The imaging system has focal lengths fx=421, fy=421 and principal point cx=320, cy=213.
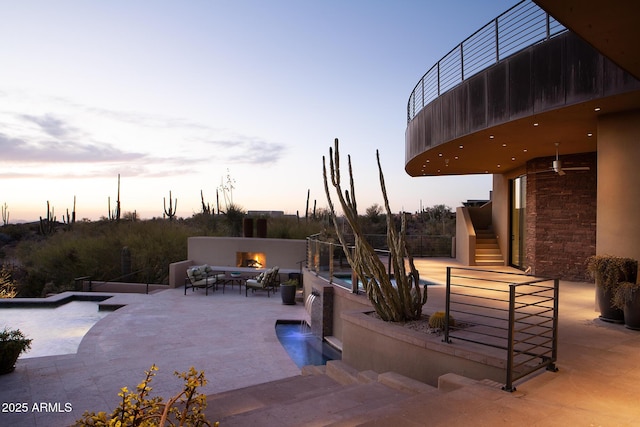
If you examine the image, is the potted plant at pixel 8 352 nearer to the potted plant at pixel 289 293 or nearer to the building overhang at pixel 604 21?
the potted plant at pixel 289 293

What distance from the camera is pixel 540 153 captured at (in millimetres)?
11461

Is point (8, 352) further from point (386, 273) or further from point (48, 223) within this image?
point (48, 223)

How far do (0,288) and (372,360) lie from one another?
50.6 ft

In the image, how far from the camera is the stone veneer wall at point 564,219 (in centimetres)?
1122

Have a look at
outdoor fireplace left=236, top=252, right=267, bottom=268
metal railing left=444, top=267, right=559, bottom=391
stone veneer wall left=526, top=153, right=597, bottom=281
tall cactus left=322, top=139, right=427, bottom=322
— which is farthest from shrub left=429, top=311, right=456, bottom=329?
outdoor fireplace left=236, top=252, right=267, bottom=268

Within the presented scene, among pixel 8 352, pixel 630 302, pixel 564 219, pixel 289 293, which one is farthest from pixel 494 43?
pixel 8 352

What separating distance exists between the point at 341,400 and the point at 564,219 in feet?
32.3

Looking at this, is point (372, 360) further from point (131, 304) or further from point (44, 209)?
point (44, 209)

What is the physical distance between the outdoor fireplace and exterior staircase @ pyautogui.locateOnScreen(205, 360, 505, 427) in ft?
37.1

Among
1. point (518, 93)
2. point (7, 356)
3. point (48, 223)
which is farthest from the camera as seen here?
point (48, 223)

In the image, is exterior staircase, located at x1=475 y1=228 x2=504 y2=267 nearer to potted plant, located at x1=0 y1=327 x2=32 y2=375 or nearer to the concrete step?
the concrete step

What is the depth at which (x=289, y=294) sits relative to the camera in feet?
42.5

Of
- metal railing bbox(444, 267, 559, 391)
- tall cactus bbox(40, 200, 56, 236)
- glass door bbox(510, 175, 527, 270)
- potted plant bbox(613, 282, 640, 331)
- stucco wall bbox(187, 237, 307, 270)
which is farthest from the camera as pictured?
tall cactus bbox(40, 200, 56, 236)

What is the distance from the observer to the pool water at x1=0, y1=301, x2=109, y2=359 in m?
8.73
